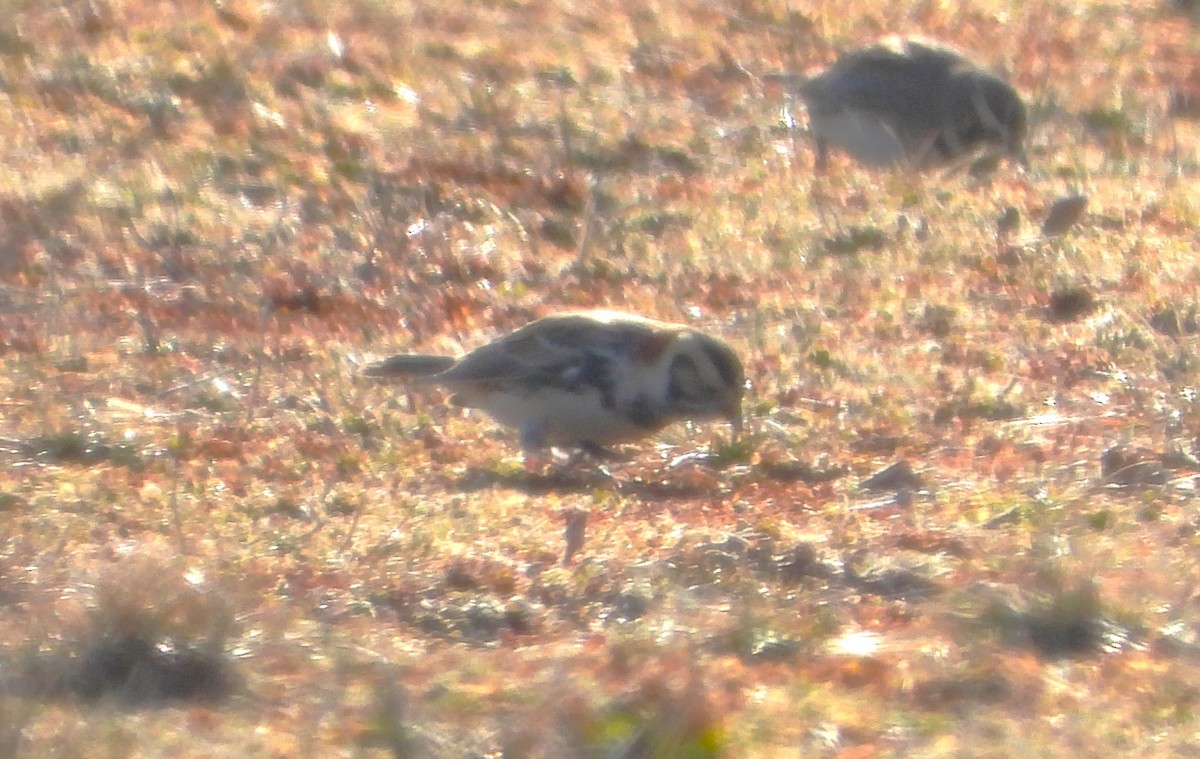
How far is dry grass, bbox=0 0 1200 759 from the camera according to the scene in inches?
212

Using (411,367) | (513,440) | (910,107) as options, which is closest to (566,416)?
(513,440)

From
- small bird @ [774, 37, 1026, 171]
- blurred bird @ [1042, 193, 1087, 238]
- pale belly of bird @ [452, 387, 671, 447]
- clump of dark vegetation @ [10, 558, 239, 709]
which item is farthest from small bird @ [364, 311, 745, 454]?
small bird @ [774, 37, 1026, 171]

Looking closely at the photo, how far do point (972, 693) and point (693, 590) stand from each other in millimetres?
1042

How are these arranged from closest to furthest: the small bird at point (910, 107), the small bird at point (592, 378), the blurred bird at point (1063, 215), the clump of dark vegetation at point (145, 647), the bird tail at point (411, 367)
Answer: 1. the clump of dark vegetation at point (145, 647)
2. the small bird at point (592, 378)
3. the bird tail at point (411, 367)
4. the blurred bird at point (1063, 215)
5. the small bird at point (910, 107)

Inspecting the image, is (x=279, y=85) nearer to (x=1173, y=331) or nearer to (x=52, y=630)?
(x=1173, y=331)

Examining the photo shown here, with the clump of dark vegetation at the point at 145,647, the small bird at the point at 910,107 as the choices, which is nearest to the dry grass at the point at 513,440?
the clump of dark vegetation at the point at 145,647

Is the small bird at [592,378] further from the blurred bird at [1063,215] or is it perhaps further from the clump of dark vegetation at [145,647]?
the blurred bird at [1063,215]

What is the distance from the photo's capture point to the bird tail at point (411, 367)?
8633 millimetres

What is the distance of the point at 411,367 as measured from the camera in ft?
28.3

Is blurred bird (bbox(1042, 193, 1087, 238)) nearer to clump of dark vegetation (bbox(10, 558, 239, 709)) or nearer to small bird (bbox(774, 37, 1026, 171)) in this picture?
small bird (bbox(774, 37, 1026, 171))

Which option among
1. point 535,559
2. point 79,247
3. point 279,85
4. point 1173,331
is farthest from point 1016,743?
point 279,85

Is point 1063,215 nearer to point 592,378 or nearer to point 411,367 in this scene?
point 592,378

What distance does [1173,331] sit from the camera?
9.30 metres

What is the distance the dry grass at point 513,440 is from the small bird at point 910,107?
0.33m
